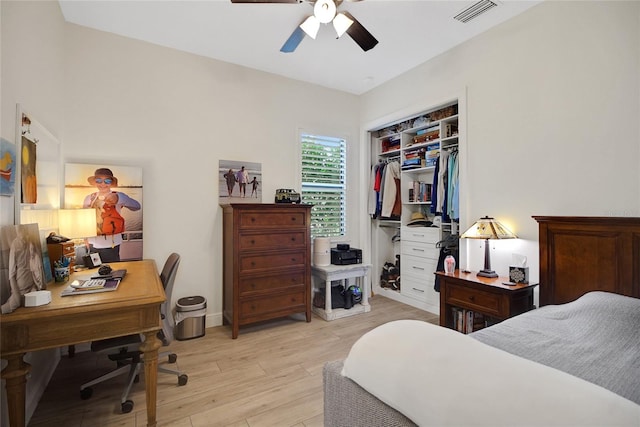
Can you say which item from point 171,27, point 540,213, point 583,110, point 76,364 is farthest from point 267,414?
point 171,27

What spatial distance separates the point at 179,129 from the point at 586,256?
3728 mm

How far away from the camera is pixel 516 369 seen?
2.89ft

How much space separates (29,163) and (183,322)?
5.93 ft

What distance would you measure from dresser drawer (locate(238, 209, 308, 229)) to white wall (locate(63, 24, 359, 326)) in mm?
516

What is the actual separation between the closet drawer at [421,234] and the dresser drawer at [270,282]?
1.52 meters

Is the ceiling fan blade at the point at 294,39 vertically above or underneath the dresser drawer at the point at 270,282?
above

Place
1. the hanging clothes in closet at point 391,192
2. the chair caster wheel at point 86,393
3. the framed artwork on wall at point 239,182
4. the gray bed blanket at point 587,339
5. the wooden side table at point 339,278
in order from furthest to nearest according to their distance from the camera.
Answer: 1. the hanging clothes in closet at point 391,192
2. the wooden side table at point 339,278
3. the framed artwork on wall at point 239,182
4. the chair caster wheel at point 86,393
5. the gray bed blanket at point 587,339

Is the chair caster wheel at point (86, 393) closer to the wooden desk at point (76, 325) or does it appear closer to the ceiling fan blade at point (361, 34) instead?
the wooden desk at point (76, 325)

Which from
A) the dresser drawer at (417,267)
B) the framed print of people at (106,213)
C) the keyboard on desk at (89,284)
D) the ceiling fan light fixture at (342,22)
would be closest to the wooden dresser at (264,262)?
the framed print of people at (106,213)

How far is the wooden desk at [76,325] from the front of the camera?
134 cm

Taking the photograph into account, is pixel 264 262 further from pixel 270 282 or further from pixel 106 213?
pixel 106 213

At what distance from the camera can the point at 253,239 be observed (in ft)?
10.1

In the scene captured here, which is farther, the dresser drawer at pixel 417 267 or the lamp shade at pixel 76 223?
the dresser drawer at pixel 417 267

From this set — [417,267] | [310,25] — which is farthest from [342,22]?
[417,267]
